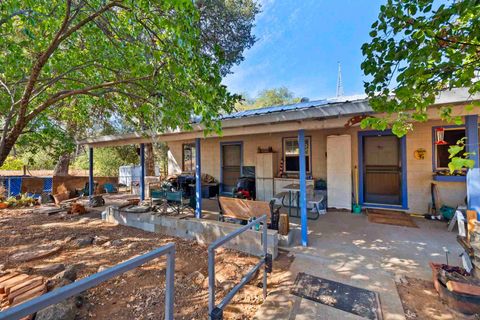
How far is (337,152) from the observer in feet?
20.7

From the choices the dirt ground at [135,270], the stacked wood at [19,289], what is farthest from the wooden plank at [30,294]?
the dirt ground at [135,270]

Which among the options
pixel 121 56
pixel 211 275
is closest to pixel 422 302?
pixel 211 275

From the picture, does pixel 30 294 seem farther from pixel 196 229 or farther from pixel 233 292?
pixel 196 229

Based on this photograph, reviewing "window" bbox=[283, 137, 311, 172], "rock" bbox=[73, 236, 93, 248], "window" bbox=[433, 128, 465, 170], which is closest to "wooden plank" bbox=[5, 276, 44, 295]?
"rock" bbox=[73, 236, 93, 248]

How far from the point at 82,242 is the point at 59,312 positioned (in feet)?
8.65

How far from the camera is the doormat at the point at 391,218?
196 inches

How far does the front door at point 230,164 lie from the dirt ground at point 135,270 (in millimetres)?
4082

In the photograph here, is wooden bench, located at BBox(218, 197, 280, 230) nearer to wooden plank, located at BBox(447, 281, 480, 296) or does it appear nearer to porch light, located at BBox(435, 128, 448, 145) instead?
wooden plank, located at BBox(447, 281, 480, 296)

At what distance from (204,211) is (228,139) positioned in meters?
3.09

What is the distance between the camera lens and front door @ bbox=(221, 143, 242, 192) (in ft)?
27.8

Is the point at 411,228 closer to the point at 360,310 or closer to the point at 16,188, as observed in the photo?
the point at 360,310

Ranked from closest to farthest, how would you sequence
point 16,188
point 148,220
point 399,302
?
point 399,302, point 148,220, point 16,188

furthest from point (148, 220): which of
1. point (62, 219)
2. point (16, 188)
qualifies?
point (16, 188)

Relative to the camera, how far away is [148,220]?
17.2ft
